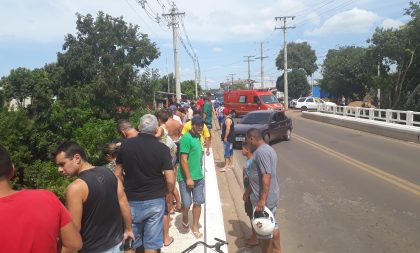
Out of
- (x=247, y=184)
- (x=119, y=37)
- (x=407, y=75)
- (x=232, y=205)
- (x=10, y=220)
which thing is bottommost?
(x=232, y=205)

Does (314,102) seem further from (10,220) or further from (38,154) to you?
(10,220)

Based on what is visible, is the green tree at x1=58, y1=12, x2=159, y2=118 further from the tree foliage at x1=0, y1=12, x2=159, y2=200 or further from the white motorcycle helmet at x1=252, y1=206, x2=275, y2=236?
the white motorcycle helmet at x1=252, y1=206, x2=275, y2=236

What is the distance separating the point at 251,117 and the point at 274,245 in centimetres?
1179

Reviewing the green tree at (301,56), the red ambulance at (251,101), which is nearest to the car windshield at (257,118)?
the red ambulance at (251,101)

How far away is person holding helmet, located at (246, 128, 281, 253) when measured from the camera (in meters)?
4.51

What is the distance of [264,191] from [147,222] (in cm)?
134

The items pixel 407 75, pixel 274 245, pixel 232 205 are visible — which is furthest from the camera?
pixel 407 75

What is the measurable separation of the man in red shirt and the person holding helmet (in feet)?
8.52

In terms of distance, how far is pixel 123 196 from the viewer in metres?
3.35

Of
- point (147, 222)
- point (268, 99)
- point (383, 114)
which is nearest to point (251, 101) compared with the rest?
point (268, 99)

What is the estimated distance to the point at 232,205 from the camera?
26.5 feet

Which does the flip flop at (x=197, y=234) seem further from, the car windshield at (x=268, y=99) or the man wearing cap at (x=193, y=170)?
the car windshield at (x=268, y=99)

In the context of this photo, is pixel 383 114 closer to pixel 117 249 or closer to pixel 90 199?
pixel 117 249

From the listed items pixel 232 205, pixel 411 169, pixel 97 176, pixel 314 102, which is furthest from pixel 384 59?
pixel 97 176
